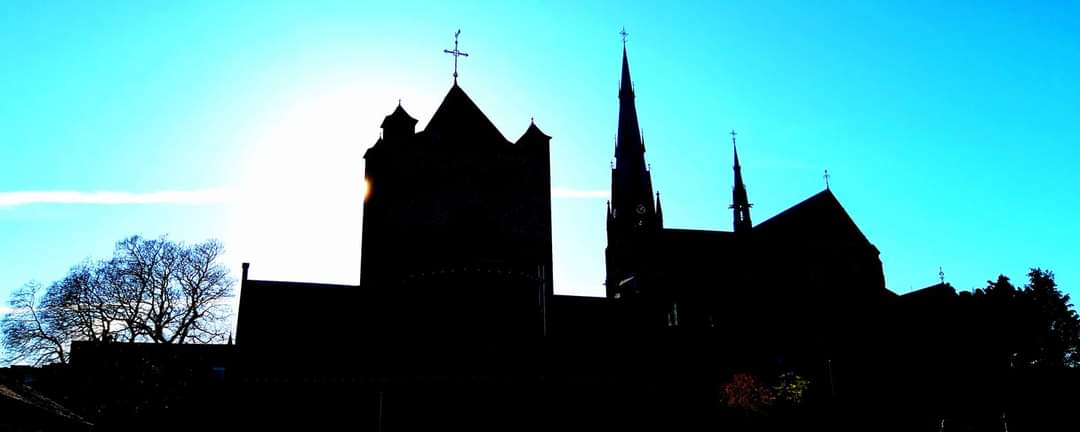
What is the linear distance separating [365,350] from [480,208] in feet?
29.0

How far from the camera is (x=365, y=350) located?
101 feet

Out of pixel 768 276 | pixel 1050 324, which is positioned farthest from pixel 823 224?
pixel 1050 324

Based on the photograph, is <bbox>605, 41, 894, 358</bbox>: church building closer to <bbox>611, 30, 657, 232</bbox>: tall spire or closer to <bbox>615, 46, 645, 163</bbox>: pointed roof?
<bbox>611, 30, 657, 232</bbox>: tall spire

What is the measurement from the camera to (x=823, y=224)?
1973 inches

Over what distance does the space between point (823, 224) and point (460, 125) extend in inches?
944

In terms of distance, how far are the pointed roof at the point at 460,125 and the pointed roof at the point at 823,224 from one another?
68.5 feet

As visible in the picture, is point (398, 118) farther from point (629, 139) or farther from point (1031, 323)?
point (1031, 323)

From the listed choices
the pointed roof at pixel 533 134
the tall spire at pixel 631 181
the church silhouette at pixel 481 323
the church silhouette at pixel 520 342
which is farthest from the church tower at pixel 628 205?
the pointed roof at pixel 533 134

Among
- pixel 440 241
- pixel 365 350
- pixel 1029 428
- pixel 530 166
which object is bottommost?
pixel 1029 428

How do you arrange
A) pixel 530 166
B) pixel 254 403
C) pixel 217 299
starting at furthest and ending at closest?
pixel 217 299, pixel 530 166, pixel 254 403

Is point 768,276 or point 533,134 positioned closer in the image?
point 533,134

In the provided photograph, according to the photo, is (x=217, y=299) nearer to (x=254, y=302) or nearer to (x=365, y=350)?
(x=254, y=302)

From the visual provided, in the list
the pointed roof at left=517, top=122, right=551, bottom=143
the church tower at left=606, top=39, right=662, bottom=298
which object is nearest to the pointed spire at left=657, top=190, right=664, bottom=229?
the church tower at left=606, top=39, right=662, bottom=298

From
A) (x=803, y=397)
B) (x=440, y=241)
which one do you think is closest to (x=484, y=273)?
(x=440, y=241)
